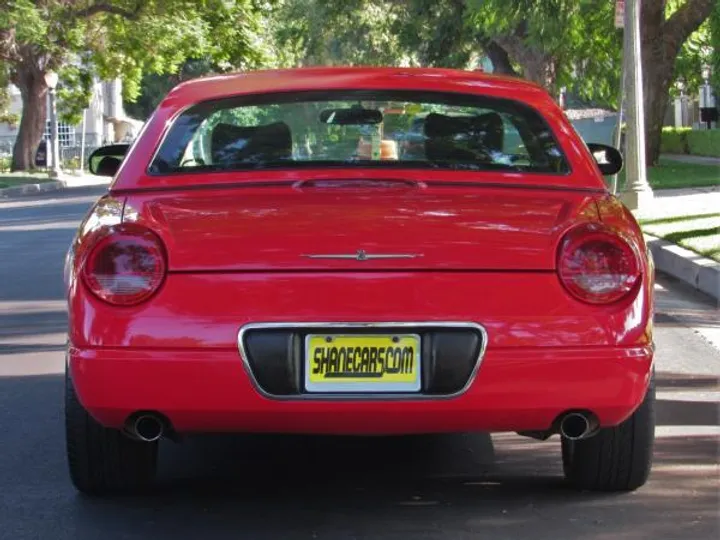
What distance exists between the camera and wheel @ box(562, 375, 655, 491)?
17.0ft

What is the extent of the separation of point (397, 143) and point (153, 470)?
1517mm

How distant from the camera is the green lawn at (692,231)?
1448 cm

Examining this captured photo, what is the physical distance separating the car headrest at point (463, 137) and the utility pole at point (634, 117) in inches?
583

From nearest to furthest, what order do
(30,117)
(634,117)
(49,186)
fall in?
1. (634,117)
2. (49,186)
3. (30,117)

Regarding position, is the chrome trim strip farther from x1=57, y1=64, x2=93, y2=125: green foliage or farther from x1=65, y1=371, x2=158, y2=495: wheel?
x1=57, y1=64, x2=93, y2=125: green foliage

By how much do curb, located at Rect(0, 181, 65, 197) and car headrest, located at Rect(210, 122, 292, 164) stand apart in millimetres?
33589

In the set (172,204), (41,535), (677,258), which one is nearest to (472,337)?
(172,204)

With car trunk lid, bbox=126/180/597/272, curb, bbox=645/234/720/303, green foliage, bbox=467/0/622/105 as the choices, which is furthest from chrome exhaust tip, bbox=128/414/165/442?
green foliage, bbox=467/0/622/105

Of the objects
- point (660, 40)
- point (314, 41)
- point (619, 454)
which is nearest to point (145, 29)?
point (314, 41)

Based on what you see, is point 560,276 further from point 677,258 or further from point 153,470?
point 677,258

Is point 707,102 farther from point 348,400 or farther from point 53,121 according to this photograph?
point 348,400

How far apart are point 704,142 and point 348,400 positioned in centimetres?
4724

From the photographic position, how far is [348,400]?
468 centimetres

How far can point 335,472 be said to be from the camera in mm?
5801
